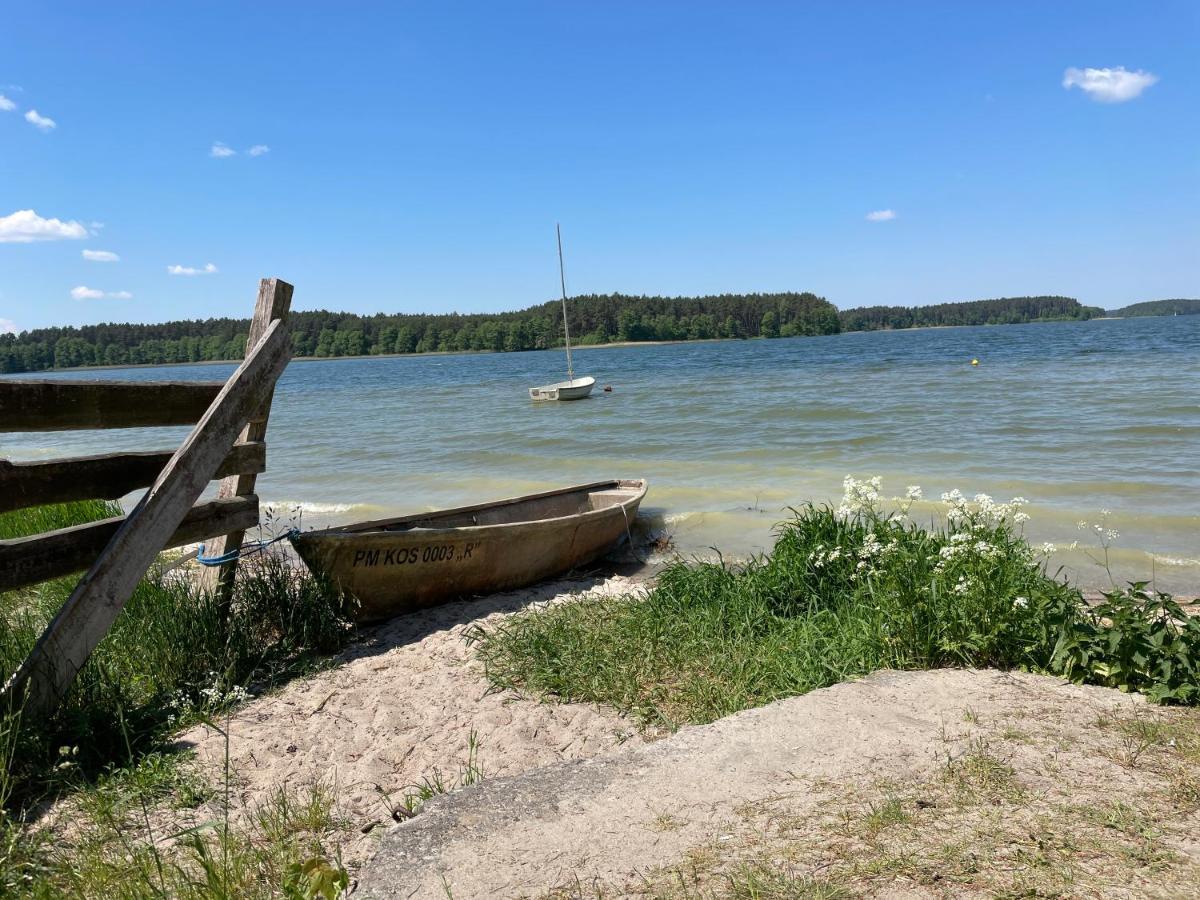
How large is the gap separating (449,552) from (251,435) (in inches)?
75.6

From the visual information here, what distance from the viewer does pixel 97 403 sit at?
409 centimetres

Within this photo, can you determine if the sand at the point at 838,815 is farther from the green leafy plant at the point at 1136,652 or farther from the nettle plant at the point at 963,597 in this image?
the nettle plant at the point at 963,597

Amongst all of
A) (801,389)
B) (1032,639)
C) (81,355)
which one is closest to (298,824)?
(1032,639)

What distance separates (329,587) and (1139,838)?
15.9 feet

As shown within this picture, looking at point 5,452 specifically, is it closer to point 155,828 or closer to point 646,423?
point 646,423

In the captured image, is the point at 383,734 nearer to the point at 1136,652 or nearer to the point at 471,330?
the point at 1136,652

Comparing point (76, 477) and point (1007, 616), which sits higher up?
point (76, 477)

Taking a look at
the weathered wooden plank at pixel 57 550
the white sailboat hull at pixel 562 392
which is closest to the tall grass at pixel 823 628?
the weathered wooden plank at pixel 57 550

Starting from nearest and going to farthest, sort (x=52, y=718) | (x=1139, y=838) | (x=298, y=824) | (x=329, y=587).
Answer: (x=1139, y=838)
(x=298, y=824)
(x=52, y=718)
(x=329, y=587)

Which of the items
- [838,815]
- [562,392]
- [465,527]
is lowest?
[838,815]

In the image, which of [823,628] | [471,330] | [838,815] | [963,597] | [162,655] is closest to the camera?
[838,815]

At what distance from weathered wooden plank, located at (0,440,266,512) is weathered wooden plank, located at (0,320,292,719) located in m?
0.26

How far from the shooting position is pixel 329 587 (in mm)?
5855

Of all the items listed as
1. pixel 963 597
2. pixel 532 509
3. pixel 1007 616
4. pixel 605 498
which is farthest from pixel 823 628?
pixel 605 498
